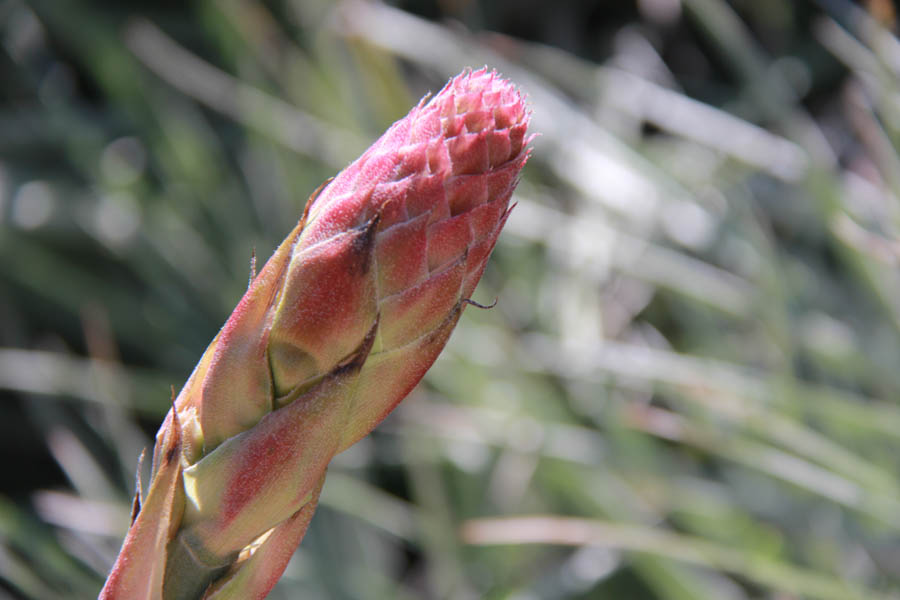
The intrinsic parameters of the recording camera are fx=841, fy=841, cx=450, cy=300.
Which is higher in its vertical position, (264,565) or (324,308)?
(324,308)

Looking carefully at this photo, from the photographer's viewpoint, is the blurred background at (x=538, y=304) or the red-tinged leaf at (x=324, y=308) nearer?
the red-tinged leaf at (x=324, y=308)

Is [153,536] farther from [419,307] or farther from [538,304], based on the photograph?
[538,304]

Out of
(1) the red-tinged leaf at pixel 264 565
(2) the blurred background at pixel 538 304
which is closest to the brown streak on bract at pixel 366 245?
(1) the red-tinged leaf at pixel 264 565

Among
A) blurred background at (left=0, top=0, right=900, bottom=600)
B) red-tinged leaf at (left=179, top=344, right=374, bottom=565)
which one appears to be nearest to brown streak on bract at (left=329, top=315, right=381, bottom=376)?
red-tinged leaf at (left=179, top=344, right=374, bottom=565)

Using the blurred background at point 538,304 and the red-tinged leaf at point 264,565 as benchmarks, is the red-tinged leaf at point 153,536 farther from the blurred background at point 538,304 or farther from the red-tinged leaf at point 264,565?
the blurred background at point 538,304

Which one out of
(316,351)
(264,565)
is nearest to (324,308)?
(316,351)

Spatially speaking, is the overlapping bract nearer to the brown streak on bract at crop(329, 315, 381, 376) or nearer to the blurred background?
the brown streak on bract at crop(329, 315, 381, 376)
